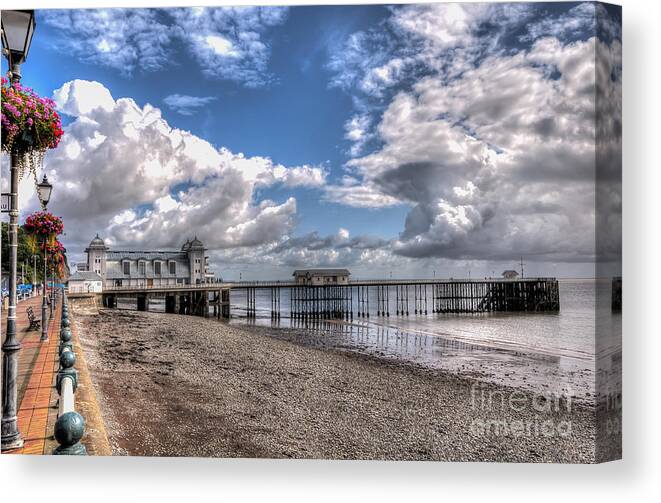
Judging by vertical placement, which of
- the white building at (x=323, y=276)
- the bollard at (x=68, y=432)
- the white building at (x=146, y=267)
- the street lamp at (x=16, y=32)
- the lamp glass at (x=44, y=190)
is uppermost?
the street lamp at (x=16, y=32)

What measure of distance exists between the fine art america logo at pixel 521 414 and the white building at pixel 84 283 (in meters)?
19.2

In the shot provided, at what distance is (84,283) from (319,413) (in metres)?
19.8

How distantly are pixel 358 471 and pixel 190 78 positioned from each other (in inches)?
234

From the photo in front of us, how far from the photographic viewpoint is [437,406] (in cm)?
813

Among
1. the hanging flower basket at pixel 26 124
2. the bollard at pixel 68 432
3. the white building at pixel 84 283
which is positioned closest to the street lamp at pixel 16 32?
the hanging flower basket at pixel 26 124

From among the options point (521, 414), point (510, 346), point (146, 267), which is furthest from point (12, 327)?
point (146, 267)

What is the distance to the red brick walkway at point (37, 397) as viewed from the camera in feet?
14.3

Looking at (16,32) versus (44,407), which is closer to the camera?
(16,32)

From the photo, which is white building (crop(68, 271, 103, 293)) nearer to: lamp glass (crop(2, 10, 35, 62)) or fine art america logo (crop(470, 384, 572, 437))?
fine art america logo (crop(470, 384, 572, 437))

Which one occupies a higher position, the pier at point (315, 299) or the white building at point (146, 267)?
the white building at point (146, 267)

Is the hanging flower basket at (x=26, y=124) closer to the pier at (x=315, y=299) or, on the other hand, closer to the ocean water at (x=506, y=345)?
the ocean water at (x=506, y=345)

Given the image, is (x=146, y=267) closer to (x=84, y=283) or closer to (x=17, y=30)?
(x=84, y=283)

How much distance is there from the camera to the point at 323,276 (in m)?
37.0

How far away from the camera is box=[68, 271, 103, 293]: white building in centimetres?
2211
